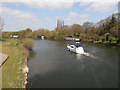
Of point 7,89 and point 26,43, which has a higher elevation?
point 26,43

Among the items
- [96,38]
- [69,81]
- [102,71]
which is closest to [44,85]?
[69,81]

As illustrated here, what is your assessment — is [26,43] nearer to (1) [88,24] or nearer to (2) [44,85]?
(2) [44,85]

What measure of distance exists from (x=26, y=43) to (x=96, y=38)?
41.6 meters

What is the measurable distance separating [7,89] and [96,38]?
52168 mm

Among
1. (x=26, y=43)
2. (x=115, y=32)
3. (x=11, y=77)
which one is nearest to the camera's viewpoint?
(x=11, y=77)

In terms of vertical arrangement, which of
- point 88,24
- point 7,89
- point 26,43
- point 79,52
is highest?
point 88,24

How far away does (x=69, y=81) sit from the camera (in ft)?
36.9

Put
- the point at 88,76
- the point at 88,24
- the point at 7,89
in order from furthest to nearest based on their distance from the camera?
the point at 88,24 < the point at 88,76 < the point at 7,89

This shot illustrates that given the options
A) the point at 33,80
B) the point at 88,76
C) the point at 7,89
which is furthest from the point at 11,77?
the point at 88,76

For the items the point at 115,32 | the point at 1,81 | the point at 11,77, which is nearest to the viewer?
the point at 1,81

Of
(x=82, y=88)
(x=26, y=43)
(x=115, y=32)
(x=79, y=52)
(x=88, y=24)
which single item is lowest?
(x=82, y=88)

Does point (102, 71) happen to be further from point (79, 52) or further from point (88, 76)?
point (79, 52)

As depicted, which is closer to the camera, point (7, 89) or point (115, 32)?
point (7, 89)

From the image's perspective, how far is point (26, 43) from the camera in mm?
28172
